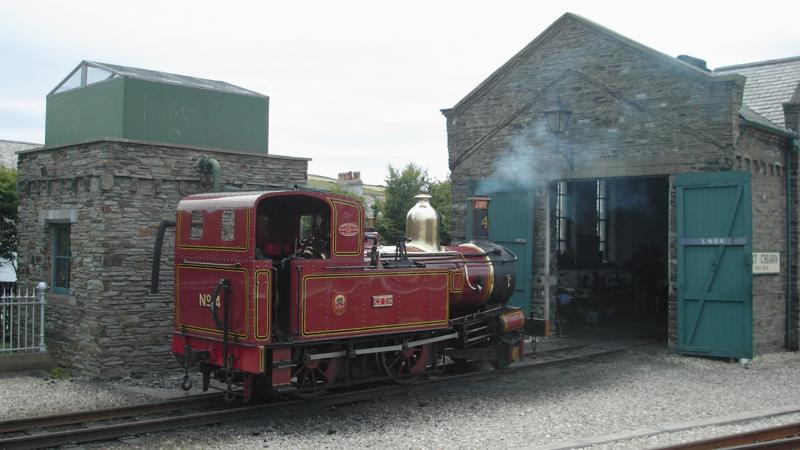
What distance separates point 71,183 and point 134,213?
1.23 m

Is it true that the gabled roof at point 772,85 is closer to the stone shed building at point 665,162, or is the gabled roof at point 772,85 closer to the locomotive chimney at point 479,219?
the stone shed building at point 665,162

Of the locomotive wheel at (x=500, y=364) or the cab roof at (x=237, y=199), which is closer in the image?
the cab roof at (x=237, y=199)

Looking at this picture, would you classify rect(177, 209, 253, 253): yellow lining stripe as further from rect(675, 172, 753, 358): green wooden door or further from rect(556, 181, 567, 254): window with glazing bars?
→ rect(556, 181, 567, 254): window with glazing bars

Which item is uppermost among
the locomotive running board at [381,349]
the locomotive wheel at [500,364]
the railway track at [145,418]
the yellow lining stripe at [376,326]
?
the yellow lining stripe at [376,326]

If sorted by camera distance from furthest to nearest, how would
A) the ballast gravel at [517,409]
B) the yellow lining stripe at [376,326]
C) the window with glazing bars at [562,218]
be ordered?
the window with glazing bars at [562,218]
the yellow lining stripe at [376,326]
the ballast gravel at [517,409]

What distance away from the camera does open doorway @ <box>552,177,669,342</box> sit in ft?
65.5

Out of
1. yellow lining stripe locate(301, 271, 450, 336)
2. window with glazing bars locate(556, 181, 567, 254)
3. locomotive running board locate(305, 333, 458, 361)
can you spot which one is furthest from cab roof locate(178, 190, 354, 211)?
window with glazing bars locate(556, 181, 567, 254)

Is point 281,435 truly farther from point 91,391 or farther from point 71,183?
point 71,183

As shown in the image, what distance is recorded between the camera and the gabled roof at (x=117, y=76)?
40.9 feet

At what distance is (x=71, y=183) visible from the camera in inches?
460

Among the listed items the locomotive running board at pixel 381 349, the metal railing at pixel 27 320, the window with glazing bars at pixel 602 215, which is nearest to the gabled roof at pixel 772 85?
the window with glazing bars at pixel 602 215

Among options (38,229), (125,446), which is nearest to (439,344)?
(125,446)

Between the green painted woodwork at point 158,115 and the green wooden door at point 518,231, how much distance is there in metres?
5.24

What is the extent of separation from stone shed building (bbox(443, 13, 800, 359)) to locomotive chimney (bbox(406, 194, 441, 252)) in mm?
4645
